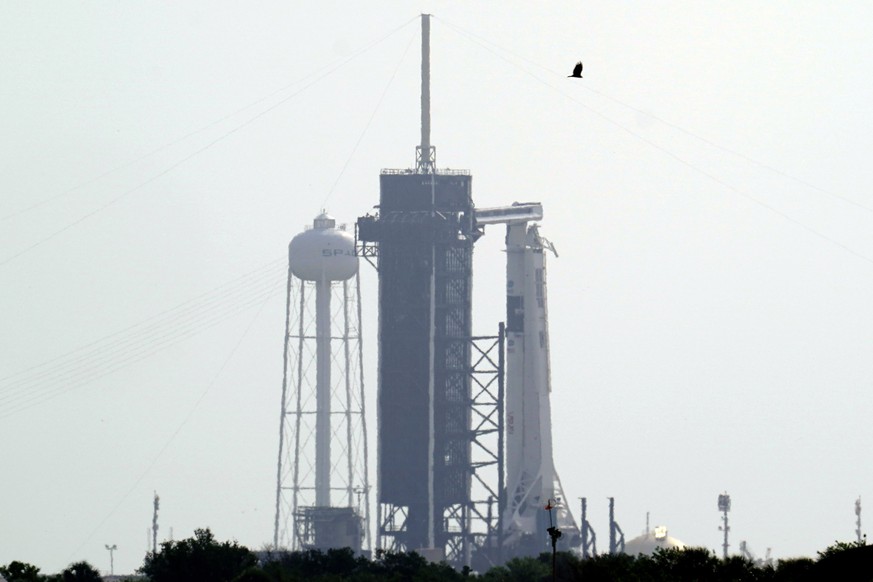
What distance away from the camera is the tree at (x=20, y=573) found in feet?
573

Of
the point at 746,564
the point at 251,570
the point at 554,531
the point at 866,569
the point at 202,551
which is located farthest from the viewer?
the point at 202,551

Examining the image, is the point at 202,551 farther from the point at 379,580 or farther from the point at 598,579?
the point at 598,579

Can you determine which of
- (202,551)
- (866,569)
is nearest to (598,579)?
(866,569)

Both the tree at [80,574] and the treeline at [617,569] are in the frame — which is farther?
the tree at [80,574]

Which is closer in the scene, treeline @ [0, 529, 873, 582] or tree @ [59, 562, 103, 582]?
treeline @ [0, 529, 873, 582]

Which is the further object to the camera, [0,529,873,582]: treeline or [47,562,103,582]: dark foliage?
[47,562,103,582]: dark foliage

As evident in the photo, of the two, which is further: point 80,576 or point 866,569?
point 80,576

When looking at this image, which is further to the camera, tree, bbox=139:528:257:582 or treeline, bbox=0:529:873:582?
tree, bbox=139:528:257:582

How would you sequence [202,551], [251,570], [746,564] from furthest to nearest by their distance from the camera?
[202,551] → [251,570] → [746,564]

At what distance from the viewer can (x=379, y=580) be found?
7692 inches

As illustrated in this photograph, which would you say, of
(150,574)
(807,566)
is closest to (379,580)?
(150,574)

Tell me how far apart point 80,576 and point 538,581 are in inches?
1576

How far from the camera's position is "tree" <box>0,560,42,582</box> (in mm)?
174500

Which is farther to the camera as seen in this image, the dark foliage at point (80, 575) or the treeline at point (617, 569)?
the dark foliage at point (80, 575)
